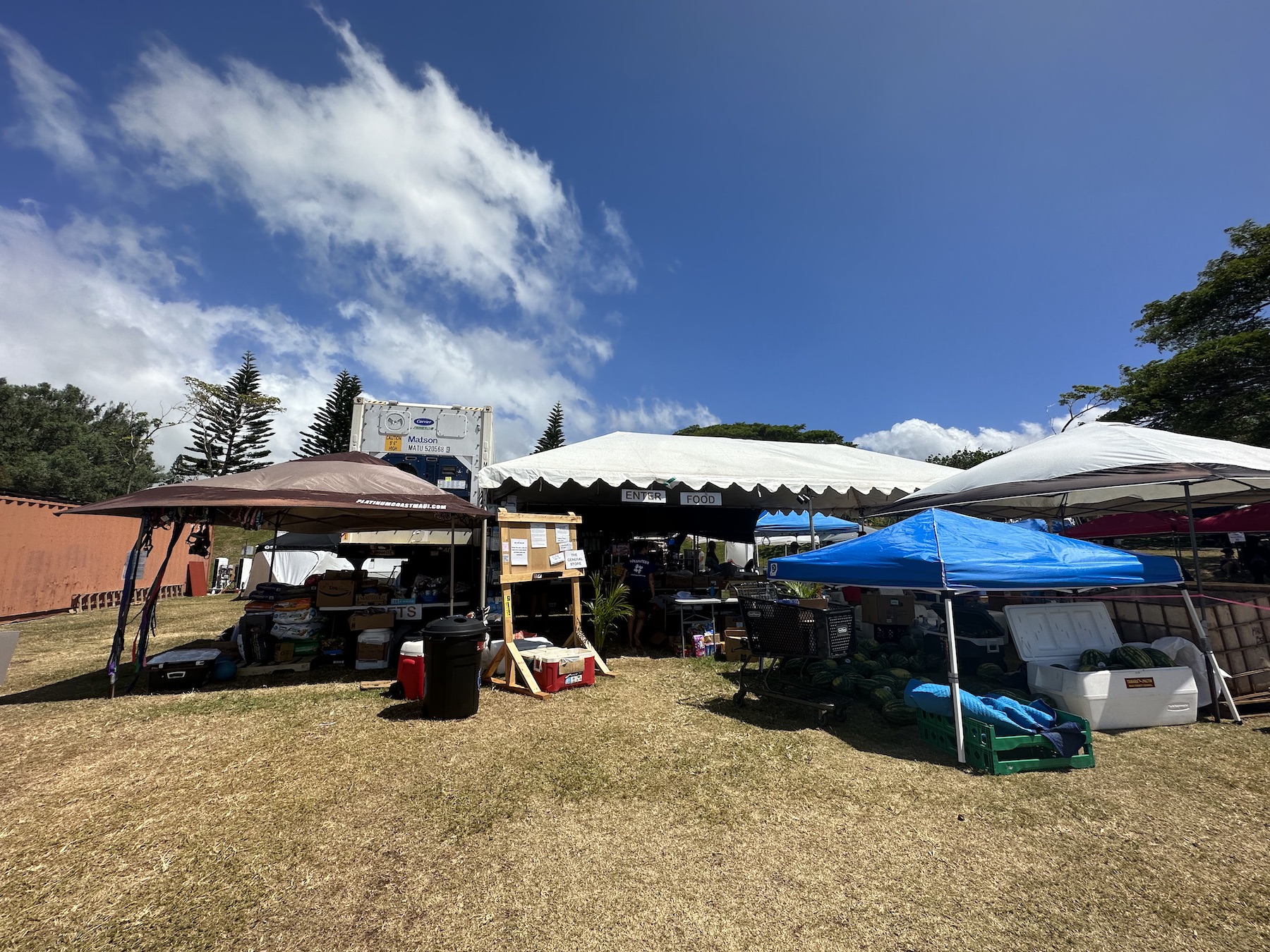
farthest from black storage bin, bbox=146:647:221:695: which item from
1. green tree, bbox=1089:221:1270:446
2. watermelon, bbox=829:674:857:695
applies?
green tree, bbox=1089:221:1270:446

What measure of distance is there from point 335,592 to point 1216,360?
29180mm

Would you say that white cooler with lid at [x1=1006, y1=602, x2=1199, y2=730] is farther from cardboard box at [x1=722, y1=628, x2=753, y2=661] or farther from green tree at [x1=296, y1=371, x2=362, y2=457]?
green tree at [x1=296, y1=371, x2=362, y2=457]

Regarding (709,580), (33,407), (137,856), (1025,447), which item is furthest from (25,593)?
(33,407)

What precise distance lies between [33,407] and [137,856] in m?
53.9

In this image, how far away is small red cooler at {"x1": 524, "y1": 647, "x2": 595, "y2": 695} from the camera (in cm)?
639

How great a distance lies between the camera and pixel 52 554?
13.1 meters

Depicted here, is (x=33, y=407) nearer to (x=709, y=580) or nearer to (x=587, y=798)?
(x=709, y=580)

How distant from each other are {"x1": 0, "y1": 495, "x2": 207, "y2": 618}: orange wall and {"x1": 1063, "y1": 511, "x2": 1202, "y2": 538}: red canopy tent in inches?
781

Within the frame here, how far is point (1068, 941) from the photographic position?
2.34m

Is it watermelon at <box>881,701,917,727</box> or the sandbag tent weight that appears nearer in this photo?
watermelon at <box>881,701,917,727</box>

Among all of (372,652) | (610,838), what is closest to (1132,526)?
(610,838)

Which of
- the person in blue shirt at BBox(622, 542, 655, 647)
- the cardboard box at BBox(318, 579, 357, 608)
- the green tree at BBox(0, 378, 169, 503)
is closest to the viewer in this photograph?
the cardboard box at BBox(318, 579, 357, 608)

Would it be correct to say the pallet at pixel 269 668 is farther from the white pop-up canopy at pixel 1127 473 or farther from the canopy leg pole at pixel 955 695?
the white pop-up canopy at pixel 1127 473

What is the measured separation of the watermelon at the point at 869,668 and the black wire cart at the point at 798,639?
0.35m
